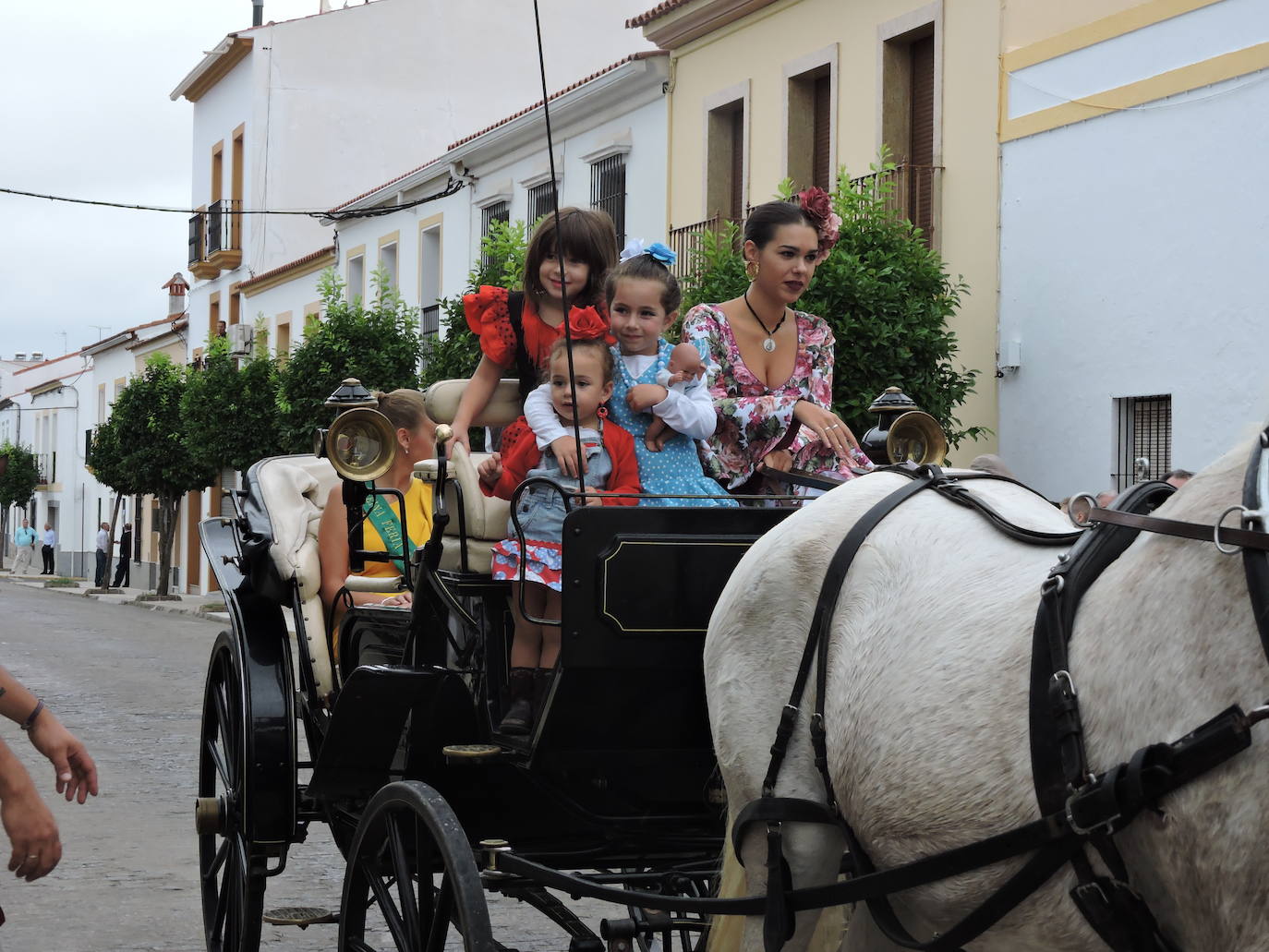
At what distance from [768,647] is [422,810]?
2.92 ft

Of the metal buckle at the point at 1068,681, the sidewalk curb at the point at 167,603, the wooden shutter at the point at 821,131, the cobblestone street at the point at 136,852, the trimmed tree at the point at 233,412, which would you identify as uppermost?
the wooden shutter at the point at 821,131

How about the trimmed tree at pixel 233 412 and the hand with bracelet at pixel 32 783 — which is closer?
the hand with bracelet at pixel 32 783

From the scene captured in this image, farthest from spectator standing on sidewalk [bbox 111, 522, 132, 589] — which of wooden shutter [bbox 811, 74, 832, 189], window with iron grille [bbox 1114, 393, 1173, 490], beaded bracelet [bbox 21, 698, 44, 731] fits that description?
beaded bracelet [bbox 21, 698, 44, 731]

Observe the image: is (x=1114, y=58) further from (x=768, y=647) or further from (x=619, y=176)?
(x=768, y=647)

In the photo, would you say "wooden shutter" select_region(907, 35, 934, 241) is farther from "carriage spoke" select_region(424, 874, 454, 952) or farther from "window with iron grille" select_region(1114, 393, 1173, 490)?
"carriage spoke" select_region(424, 874, 454, 952)

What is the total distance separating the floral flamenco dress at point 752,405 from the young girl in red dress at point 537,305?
36 cm

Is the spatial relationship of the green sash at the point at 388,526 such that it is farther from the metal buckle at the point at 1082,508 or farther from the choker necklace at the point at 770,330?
the metal buckle at the point at 1082,508

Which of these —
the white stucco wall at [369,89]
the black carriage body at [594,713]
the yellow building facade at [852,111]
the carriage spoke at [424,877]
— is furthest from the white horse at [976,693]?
the white stucco wall at [369,89]

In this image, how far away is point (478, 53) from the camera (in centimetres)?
2961

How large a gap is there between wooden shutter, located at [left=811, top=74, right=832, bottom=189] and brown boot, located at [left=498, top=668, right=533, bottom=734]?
11.9 m

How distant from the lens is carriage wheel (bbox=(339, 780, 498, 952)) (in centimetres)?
308

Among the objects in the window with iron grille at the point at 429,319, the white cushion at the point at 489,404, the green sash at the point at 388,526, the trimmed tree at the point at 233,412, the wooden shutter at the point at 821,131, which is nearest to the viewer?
the white cushion at the point at 489,404

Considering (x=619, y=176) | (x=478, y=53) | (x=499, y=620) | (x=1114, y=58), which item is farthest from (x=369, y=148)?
(x=499, y=620)

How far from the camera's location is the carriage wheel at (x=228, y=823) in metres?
4.24
